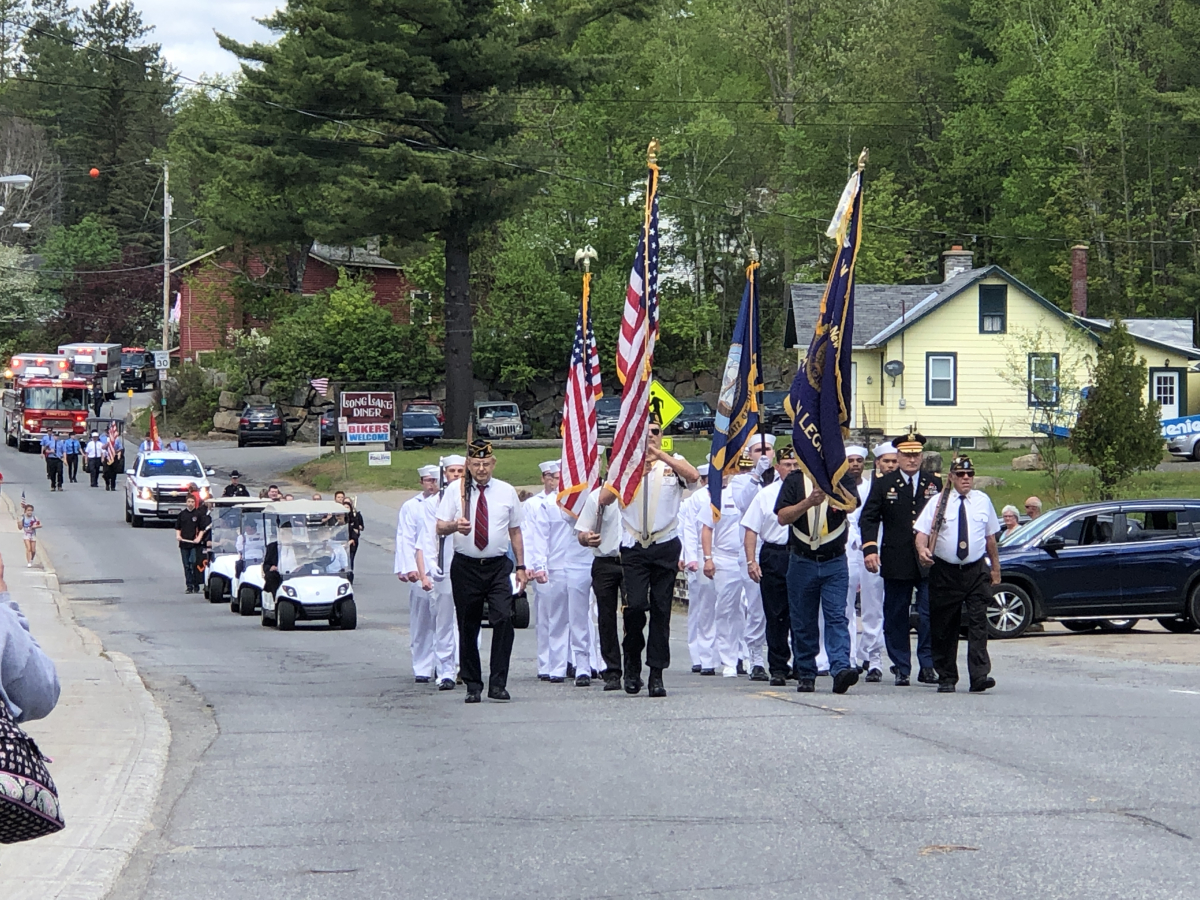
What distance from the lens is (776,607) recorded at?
1469 centimetres

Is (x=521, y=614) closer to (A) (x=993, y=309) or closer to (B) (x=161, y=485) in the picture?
(B) (x=161, y=485)

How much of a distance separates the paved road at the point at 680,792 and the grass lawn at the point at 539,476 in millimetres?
21947

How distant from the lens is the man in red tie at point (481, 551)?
1341cm

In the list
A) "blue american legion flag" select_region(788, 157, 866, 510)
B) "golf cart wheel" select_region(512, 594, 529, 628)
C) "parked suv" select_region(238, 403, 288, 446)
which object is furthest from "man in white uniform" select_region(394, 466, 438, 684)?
"parked suv" select_region(238, 403, 288, 446)

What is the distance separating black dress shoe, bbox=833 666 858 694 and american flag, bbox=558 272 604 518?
265 centimetres

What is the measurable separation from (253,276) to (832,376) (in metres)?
69.0

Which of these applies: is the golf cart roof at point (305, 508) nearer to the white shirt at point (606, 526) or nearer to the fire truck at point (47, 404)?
the white shirt at point (606, 526)

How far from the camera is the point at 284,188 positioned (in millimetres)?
54250

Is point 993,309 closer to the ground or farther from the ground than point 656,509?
farther from the ground

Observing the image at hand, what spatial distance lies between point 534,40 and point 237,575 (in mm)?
32957

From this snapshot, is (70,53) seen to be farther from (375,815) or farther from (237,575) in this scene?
(375,815)

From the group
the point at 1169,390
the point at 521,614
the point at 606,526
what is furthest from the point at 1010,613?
the point at 1169,390

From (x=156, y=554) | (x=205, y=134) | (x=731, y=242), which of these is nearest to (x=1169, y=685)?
(x=156, y=554)

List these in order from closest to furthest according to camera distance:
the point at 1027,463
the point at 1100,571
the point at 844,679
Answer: the point at 844,679 → the point at 1100,571 → the point at 1027,463
